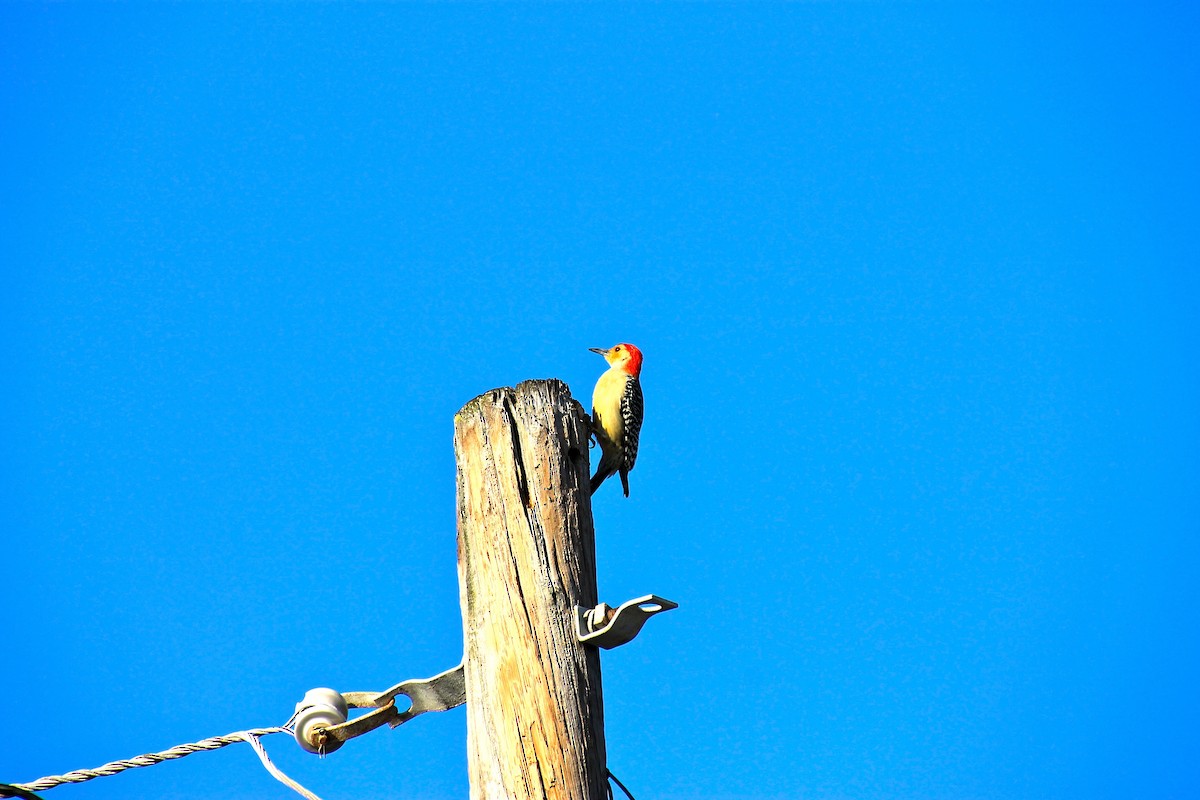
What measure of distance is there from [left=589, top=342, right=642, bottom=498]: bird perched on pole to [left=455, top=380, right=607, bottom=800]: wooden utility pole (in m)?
3.37

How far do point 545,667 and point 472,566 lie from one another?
1.67ft

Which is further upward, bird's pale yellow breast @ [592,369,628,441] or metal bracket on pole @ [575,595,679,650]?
bird's pale yellow breast @ [592,369,628,441]

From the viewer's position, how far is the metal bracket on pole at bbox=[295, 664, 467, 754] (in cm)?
394

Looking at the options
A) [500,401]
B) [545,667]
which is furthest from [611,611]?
[500,401]

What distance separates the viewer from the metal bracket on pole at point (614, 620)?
11.7 ft

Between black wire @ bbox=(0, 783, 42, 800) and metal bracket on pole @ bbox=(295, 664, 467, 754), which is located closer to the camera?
black wire @ bbox=(0, 783, 42, 800)

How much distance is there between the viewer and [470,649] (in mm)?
3705

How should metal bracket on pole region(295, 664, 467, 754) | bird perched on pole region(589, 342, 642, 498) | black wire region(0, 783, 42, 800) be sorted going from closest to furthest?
black wire region(0, 783, 42, 800)
metal bracket on pole region(295, 664, 467, 754)
bird perched on pole region(589, 342, 642, 498)

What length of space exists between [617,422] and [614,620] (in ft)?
13.3

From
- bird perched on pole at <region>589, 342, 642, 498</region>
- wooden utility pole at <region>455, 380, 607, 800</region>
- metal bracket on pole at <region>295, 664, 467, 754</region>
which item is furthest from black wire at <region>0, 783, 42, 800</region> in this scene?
bird perched on pole at <region>589, 342, 642, 498</region>

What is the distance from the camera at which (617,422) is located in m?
7.55

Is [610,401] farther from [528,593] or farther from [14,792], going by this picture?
[14,792]

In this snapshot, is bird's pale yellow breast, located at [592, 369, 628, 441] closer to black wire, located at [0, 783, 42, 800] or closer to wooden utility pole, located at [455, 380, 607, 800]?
wooden utility pole, located at [455, 380, 607, 800]

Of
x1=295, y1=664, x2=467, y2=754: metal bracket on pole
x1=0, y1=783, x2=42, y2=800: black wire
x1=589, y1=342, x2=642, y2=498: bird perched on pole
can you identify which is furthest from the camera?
x1=589, y1=342, x2=642, y2=498: bird perched on pole
